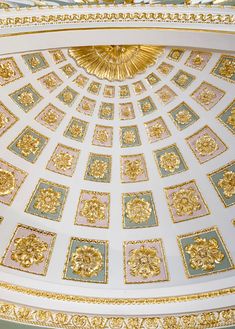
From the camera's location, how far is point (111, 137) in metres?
13.5

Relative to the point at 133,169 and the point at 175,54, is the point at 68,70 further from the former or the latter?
the point at 133,169

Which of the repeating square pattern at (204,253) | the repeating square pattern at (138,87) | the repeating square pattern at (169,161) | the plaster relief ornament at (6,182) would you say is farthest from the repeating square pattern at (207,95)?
the plaster relief ornament at (6,182)

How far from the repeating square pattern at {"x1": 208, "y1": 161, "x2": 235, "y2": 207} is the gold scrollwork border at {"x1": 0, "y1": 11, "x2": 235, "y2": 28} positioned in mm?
5274

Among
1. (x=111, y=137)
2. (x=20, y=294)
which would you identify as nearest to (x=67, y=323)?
(x=20, y=294)

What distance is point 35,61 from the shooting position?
11430 mm

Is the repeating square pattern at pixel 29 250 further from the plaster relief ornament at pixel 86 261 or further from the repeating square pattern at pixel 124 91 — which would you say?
the repeating square pattern at pixel 124 91

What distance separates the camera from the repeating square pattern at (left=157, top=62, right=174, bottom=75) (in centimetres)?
1202

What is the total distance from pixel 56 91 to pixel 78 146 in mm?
1765

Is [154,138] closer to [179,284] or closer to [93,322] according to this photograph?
[179,284]

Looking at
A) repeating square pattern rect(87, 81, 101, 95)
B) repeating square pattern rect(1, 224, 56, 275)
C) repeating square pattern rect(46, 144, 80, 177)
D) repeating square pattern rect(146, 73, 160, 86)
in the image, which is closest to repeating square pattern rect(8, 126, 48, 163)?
repeating square pattern rect(46, 144, 80, 177)

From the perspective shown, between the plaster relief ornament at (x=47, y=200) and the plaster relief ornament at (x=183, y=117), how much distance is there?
3.93 meters

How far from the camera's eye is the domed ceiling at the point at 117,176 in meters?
12.0

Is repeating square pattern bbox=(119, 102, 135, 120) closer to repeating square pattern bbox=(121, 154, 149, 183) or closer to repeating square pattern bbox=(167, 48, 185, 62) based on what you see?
repeating square pattern bbox=(121, 154, 149, 183)

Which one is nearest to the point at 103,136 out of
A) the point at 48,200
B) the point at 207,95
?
the point at 48,200
